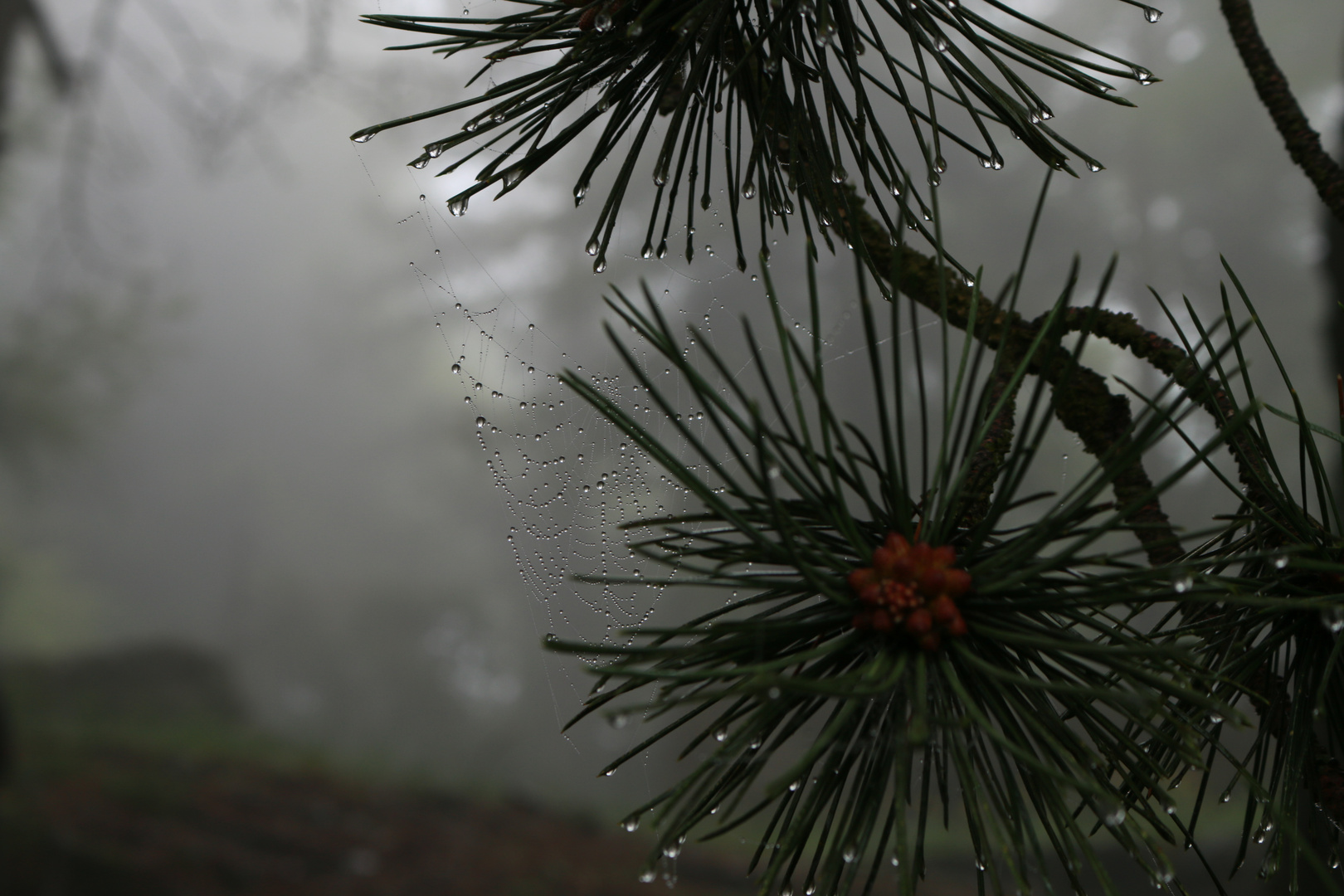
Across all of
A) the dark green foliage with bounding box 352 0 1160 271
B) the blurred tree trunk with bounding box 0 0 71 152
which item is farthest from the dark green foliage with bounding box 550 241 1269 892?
the blurred tree trunk with bounding box 0 0 71 152

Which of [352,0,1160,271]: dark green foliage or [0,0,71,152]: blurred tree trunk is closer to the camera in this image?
[352,0,1160,271]: dark green foliage

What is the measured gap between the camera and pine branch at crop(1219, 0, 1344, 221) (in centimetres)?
42

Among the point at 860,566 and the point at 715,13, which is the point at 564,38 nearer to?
the point at 715,13

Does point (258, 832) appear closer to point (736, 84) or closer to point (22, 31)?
point (736, 84)

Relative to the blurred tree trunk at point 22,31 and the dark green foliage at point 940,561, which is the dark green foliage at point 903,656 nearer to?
the dark green foliage at point 940,561

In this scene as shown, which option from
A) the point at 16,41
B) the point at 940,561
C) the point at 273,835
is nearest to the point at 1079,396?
the point at 940,561

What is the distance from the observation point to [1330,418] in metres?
3.61

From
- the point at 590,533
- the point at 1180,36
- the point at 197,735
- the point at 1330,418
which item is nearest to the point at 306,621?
the point at 197,735

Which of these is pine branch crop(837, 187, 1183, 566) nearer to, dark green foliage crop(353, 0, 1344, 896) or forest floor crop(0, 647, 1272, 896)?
dark green foliage crop(353, 0, 1344, 896)

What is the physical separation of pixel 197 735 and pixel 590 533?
2.23m

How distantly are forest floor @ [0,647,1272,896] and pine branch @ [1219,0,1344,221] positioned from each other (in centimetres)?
248

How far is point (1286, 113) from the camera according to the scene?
17.0 inches

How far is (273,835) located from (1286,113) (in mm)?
3235

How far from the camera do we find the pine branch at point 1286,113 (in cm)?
42
